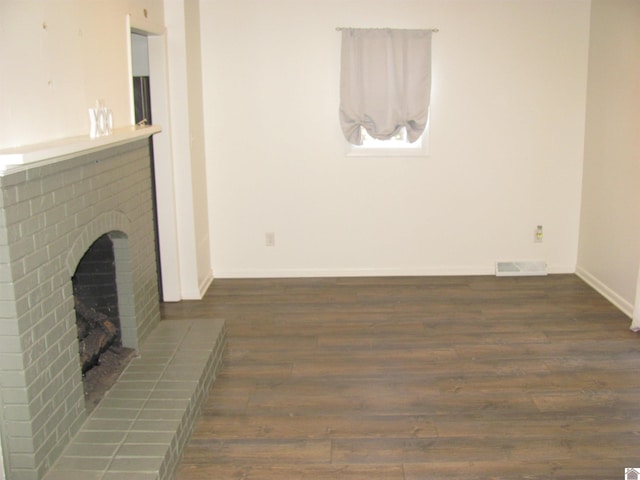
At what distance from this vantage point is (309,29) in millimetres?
5289

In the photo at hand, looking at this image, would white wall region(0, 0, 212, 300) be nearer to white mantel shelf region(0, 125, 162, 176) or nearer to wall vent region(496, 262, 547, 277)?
white mantel shelf region(0, 125, 162, 176)

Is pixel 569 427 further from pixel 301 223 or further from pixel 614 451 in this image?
pixel 301 223

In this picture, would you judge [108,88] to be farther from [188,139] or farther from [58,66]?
[188,139]

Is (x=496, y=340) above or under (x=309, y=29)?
under

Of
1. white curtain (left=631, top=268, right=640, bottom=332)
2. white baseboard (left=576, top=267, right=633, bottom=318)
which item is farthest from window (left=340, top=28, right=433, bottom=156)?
white curtain (left=631, top=268, right=640, bottom=332)

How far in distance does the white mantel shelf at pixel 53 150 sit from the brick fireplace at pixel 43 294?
1.0 inches

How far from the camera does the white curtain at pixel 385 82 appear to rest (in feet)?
17.2

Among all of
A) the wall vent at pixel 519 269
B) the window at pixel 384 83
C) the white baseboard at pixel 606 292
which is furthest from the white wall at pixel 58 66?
the white baseboard at pixel 606 292

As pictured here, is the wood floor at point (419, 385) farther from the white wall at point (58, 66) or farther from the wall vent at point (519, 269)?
the white wall at point (58, 66)

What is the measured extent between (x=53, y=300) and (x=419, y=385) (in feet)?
6.47

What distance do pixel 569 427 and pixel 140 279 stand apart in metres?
2.34

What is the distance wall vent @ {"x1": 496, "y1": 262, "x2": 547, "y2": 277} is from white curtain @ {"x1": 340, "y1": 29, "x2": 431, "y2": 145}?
1.33 m

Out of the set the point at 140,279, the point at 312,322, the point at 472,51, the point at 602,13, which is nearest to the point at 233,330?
the point at 312,322

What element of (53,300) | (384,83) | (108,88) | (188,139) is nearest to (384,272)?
(384,83)
